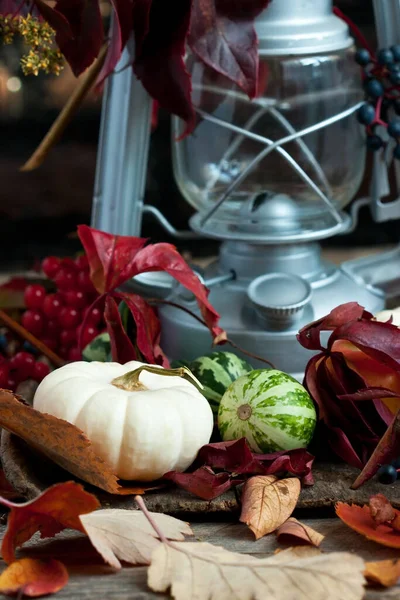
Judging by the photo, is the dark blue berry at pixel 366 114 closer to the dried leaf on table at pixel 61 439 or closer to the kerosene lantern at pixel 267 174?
the kerosene lantern at pixel 267 174

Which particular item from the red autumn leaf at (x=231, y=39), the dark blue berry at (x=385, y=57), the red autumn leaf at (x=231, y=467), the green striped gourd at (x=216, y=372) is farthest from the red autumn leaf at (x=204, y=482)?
the dark blue berry at (x=385, y=57)

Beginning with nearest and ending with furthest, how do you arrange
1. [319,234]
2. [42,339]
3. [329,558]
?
1. [329,558]
2. [319,234]
3. [42,339]

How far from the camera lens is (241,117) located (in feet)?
2.86

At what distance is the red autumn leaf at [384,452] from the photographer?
591mm

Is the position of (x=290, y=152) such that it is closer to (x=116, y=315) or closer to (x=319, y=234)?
(x=319, y=234)

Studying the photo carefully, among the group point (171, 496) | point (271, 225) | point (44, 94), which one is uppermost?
point (44, 94)

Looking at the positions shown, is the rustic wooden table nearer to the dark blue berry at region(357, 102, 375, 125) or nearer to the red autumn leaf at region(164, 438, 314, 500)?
the red autumn leaf at region(164, 438, 314, 500)

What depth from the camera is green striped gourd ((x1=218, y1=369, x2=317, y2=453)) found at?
0.63 metres

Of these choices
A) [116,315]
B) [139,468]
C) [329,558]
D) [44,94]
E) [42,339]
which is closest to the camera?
[329,558]

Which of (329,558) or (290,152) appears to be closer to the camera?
(329,558)

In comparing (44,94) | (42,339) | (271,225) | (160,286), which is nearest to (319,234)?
(271,225)

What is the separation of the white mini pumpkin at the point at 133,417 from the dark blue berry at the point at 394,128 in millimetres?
347

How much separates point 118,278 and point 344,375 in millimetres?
203

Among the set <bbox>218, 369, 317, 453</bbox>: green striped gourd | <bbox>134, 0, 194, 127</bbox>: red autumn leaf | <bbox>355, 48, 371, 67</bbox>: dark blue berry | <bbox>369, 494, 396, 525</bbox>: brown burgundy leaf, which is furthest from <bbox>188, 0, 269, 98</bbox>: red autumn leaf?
<bbox>369, 494, 396, 525</bbox>: brown burgundy leaf
